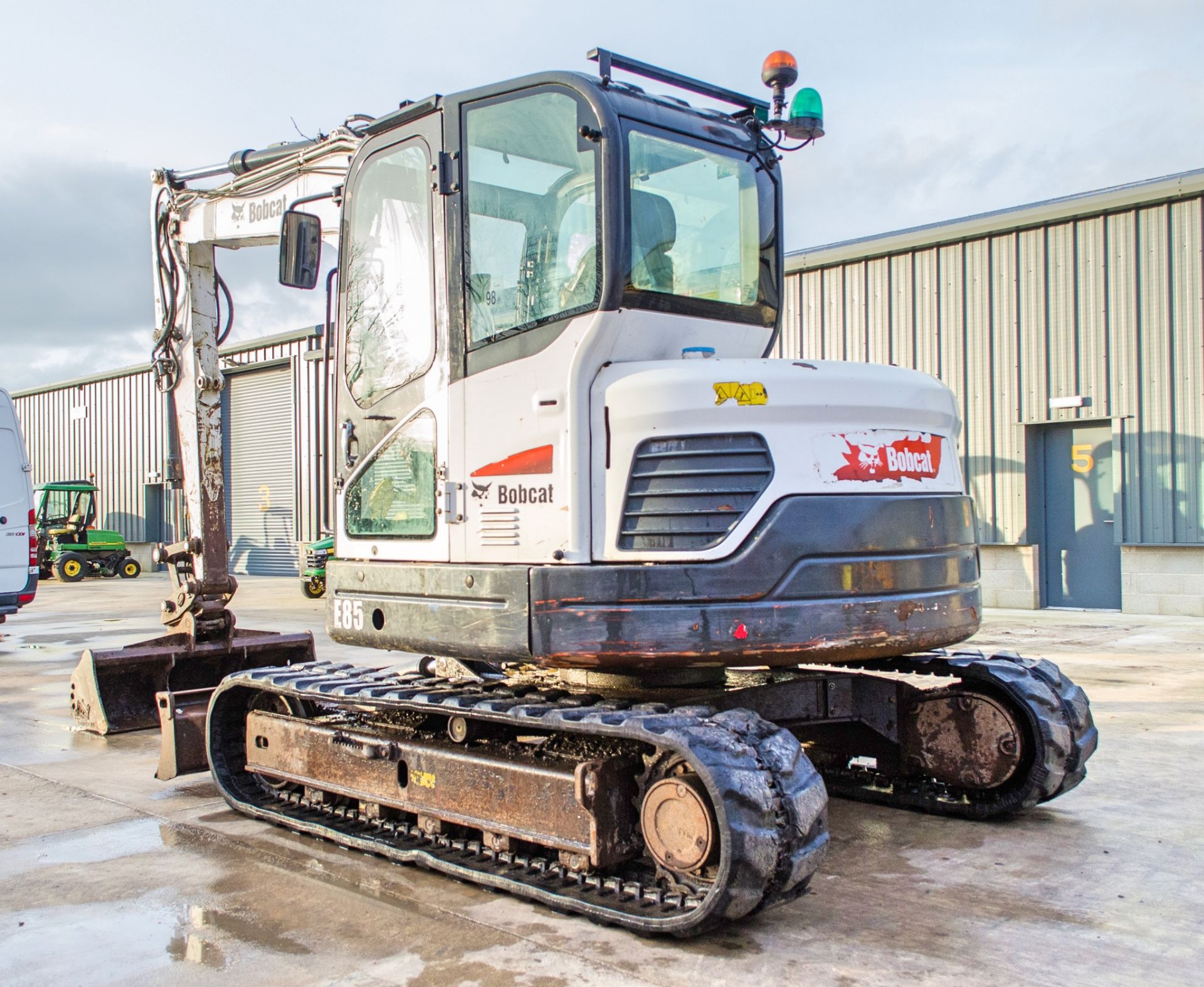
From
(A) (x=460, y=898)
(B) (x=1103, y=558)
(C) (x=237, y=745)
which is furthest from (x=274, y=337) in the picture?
(A) (x=460, y=898)

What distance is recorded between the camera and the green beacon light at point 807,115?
16.5ft

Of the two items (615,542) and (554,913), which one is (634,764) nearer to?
(554,913)

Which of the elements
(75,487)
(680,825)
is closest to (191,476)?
(680,825)

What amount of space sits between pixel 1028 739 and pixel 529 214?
3.34 meters

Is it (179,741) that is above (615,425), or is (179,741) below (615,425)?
below

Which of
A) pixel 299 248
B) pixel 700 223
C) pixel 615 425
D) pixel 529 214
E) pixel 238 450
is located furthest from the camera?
pixel 238 450

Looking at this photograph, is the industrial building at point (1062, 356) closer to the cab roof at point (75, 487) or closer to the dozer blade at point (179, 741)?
the dozer blade at point (179, 741)

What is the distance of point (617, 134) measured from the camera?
4.32 m

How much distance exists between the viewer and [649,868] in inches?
170

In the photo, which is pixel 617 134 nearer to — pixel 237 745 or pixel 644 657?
pixel 644 657

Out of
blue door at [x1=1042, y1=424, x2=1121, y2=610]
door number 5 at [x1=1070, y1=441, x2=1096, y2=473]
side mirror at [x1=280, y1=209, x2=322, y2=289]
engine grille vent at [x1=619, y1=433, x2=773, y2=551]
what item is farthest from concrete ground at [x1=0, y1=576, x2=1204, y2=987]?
door number 5 at [x1=1070, y1=441, x2=1096, y2=473]

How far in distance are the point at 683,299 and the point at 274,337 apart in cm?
2750

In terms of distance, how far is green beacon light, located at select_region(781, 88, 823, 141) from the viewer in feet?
16.5

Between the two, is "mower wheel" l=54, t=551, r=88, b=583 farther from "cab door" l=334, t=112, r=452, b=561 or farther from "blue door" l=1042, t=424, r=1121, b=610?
"cab door" l=334, t=112, r=452, b=561
